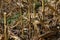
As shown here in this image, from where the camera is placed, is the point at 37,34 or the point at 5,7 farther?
the point at 5,7

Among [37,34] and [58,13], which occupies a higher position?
[58,13]

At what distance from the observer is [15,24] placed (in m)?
1.63

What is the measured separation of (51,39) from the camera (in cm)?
147

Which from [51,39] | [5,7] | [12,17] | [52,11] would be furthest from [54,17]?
[5,7]

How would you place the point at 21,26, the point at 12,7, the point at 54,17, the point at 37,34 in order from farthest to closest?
the point at 12,7, the point at 54,17, the point at 21,26, the point at 37,34

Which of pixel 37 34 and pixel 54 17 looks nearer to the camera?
pixel 37 34

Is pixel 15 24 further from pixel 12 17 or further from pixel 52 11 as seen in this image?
pixel 52 11

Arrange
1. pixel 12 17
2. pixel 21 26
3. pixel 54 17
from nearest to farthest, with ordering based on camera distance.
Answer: pixel 21 26 < pixel 54 17 < pixel 12 17

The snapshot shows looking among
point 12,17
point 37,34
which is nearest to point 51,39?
point 37,34

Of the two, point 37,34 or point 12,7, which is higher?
point 12,7

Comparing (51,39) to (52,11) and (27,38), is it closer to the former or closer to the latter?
(27,38)

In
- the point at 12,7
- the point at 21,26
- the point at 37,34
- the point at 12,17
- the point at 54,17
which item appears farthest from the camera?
the point at 12,7

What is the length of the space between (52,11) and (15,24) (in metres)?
0.32

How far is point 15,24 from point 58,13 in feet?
1.16
